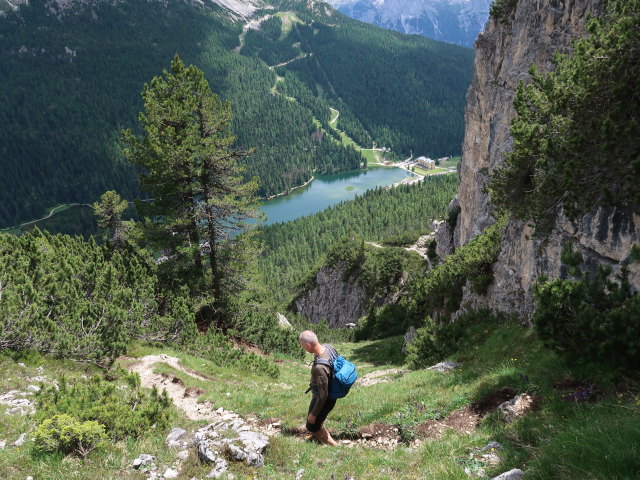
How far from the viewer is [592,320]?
6.89m

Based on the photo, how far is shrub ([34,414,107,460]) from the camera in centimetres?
670

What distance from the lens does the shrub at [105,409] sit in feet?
24.6

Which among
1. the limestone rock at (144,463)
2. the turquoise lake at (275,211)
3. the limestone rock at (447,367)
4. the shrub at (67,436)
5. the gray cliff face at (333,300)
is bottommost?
the gray cliff face at (333,300)

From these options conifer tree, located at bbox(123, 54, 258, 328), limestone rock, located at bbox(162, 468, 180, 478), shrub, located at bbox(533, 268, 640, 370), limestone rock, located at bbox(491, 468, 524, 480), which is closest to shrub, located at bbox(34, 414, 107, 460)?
limestone rock, located at bbox(162, 468, 180, 478)

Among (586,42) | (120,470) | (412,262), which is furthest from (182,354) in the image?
(412,262)

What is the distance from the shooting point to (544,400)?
7.47 m

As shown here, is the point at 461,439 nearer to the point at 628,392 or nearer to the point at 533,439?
the point at 533,439

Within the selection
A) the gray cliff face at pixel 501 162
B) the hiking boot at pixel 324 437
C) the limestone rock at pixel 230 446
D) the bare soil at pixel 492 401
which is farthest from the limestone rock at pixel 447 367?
the limestone rock at pixel 230 446

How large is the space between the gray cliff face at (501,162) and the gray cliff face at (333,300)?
Result: 34.8 meters

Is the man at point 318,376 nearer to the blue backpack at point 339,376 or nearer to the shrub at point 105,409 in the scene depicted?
the blue backpack at point 339,376

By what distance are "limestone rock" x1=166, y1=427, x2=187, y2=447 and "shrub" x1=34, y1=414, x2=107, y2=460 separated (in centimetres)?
139

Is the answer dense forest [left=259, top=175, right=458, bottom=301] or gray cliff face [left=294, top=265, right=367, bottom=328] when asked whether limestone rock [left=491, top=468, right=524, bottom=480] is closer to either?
gray cliff face [left=294, top=265, right=367, bottom=328]

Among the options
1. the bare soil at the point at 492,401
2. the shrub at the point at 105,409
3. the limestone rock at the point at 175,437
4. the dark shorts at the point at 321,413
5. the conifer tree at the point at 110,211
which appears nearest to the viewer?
the dark shorts at the point at 321,413

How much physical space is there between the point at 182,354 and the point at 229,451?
10387 mm
